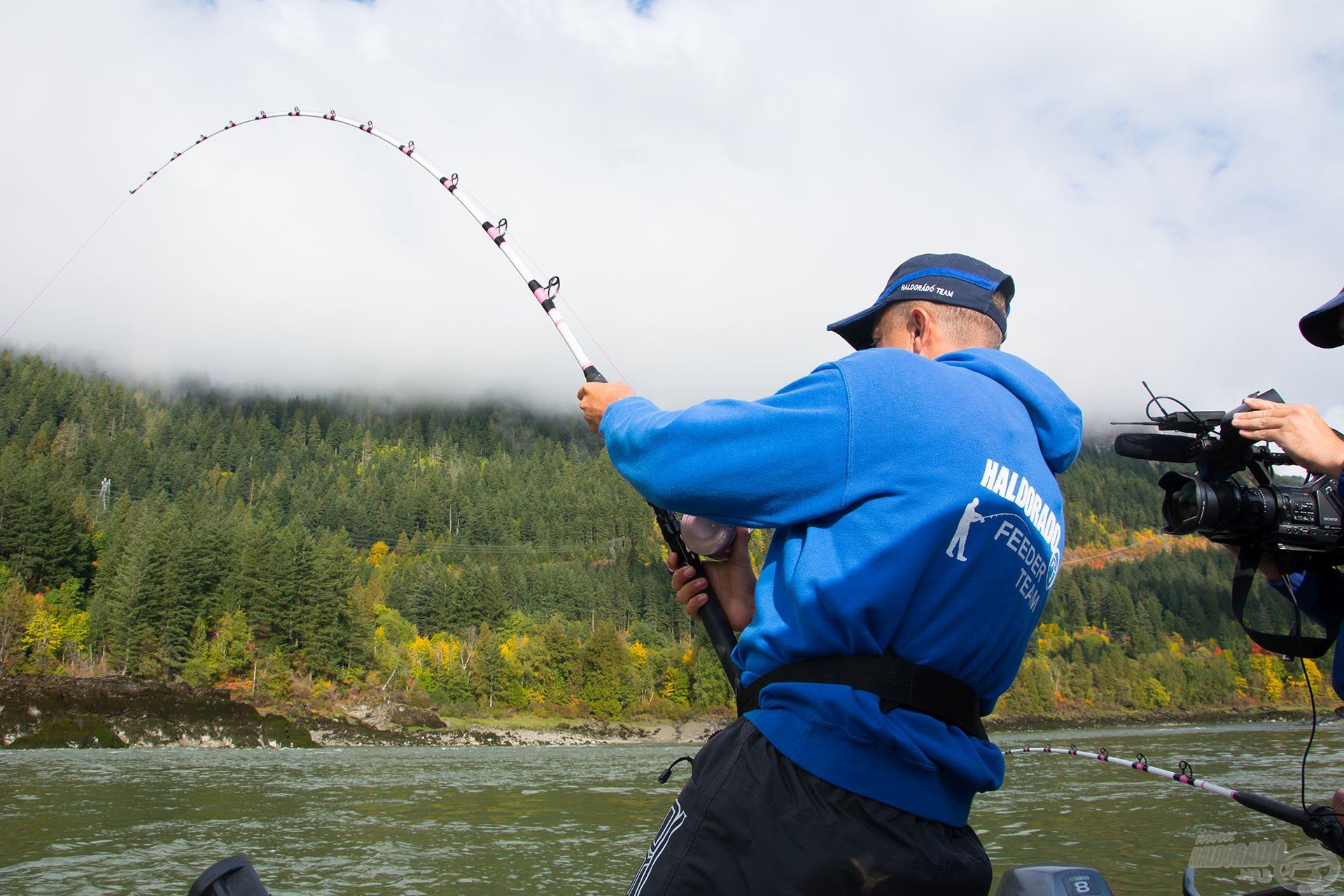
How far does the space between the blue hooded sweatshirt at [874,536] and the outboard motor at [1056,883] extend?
1815 millimetres

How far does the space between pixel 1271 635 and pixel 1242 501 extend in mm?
601

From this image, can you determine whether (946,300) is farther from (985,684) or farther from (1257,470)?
(1257,470)

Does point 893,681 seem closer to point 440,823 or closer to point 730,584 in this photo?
point 730,584

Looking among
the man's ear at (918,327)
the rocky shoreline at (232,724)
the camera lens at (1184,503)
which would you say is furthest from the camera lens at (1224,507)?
the rocky shoreline at (232,724)

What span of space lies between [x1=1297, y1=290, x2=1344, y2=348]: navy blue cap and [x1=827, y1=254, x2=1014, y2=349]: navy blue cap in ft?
5.40

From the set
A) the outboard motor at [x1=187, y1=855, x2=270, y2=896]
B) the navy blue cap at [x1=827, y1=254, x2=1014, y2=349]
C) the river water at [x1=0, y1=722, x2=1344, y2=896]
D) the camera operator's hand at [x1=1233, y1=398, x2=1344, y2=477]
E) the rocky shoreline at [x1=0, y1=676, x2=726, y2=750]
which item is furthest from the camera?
the rocky shoreline at [x1=0, y1=676, x2=726, y2=750]

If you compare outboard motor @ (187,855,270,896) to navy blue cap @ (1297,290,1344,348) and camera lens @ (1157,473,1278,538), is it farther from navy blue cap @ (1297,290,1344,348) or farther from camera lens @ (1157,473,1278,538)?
navy blue cap @ (1297,290,1344,348)

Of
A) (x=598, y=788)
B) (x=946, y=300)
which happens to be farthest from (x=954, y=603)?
(x=598, y=788)

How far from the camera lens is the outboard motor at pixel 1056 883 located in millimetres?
3543

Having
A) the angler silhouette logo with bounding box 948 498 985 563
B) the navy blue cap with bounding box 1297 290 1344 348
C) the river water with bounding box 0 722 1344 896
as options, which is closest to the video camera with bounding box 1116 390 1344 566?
the navy blue cap with bounding box 1297 290 1344 348

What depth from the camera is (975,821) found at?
19.4m

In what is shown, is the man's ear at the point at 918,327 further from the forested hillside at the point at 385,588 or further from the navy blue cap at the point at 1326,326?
the forested hillside at the point at 385,588

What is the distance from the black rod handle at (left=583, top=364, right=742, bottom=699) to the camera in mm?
2748

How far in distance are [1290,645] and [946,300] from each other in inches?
93.4
